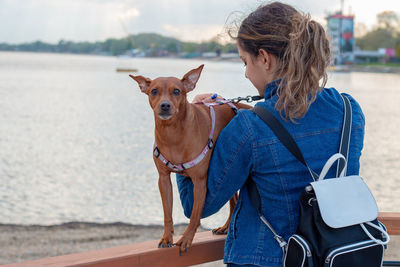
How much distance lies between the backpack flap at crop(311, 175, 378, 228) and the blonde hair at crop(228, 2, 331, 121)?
0.28 metres

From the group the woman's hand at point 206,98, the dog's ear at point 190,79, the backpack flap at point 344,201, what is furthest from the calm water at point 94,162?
the backpack flap at point 344,201

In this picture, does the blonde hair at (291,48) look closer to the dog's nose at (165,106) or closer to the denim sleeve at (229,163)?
the denim sleeve at (229,163)

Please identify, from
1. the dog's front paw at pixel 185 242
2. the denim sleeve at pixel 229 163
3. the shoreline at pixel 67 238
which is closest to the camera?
the denim sleeve at pixel 229 163

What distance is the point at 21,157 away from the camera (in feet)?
70.2

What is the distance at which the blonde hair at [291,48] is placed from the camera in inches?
70.2

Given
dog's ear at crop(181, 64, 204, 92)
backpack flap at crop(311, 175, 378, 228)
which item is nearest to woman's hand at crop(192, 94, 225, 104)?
dog's ear at crop(181, 64, 204, 92)

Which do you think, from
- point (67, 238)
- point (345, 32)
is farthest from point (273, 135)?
point (345, 32)

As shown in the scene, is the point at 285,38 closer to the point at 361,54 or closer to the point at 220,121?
the point at 220,121

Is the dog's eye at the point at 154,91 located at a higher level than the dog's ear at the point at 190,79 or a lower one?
lower

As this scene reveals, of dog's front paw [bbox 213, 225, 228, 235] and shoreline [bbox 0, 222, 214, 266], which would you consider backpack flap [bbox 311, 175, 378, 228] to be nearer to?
dog's front paw [bbox 213, 225, 228, 235]

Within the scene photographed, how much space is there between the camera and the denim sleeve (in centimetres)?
180

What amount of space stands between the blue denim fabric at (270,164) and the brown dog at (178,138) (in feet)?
0.27

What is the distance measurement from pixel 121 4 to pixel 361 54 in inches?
1951

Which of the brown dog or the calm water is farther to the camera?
the calm water
